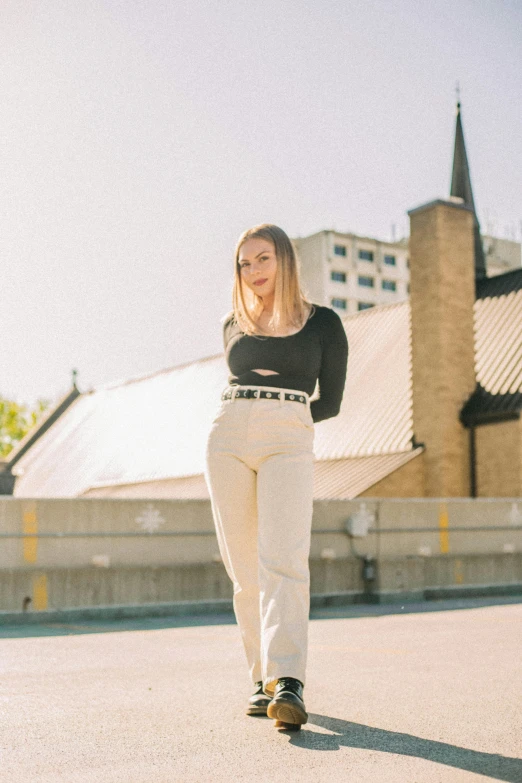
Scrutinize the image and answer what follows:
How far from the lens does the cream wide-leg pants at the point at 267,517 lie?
405cm

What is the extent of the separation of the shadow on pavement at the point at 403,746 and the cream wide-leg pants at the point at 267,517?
242 millimetres

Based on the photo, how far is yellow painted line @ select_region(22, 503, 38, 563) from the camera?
30.9 ft

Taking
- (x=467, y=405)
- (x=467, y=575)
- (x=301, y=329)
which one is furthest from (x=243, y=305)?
(x=467, y=405)

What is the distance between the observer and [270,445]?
4.18 m

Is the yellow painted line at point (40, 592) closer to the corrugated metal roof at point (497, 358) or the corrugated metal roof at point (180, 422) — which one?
the corrugated metal roof at point (180, 422)

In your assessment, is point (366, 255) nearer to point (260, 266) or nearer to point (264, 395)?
point (260, 266)

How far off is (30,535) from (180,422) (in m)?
31.4

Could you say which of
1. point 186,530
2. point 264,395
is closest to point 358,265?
point 186,530

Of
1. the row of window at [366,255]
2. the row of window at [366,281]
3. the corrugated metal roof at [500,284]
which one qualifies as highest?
the row of window at [366,255]

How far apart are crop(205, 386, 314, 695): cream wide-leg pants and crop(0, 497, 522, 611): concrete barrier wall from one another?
5380 millimetres

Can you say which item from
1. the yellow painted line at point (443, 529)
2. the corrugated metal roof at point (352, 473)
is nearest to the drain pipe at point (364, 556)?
the yellow painted line at point (443, 529)

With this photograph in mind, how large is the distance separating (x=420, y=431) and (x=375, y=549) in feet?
53.4

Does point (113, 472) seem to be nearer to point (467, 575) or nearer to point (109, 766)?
point (467, 575)

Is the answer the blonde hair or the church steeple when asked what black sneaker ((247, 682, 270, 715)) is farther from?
the church steeple
